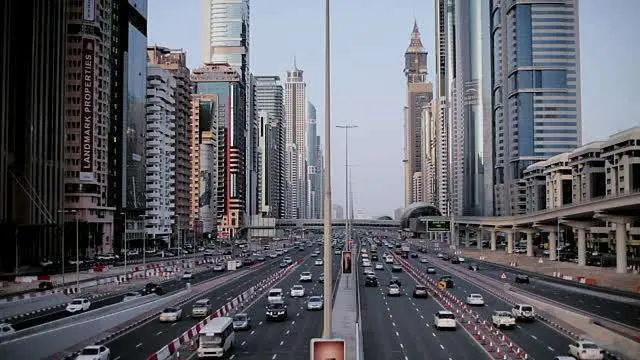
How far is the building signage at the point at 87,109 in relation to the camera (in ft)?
381

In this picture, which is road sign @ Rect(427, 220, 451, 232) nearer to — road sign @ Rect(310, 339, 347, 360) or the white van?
the white van

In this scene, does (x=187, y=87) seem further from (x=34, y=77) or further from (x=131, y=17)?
(x=34, y=77)

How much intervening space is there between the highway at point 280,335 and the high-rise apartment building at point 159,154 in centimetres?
11823

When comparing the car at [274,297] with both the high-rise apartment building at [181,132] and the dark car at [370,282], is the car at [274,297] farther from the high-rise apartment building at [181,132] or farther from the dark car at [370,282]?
the high-rise apartment building at [181,132]

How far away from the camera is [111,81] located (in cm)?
14088

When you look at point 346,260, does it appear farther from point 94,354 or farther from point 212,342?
point 94,354

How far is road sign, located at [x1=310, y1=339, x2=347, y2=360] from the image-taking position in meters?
17.9

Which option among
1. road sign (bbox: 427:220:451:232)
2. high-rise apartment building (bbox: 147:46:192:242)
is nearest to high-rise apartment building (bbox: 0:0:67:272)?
road sign (bbox: 427:220:451:232)

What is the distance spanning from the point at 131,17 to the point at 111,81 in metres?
16.5

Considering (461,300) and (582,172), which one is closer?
(461,300)

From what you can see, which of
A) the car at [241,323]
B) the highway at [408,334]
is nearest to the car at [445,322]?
the highway at [408,334]

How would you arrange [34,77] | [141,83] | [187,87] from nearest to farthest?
[34,77]
[141,83]
[187,87]

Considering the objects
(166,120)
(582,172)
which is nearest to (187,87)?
(166,120)

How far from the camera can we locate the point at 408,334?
37312mm
